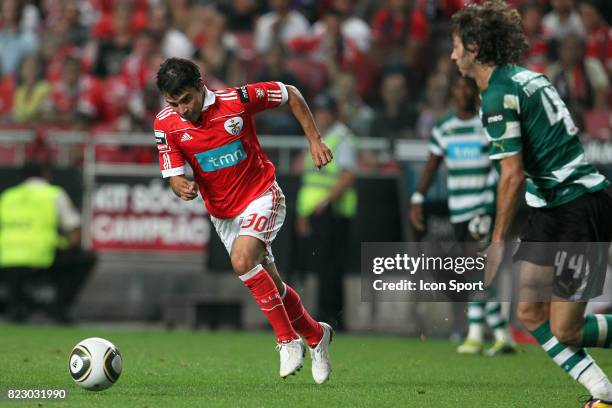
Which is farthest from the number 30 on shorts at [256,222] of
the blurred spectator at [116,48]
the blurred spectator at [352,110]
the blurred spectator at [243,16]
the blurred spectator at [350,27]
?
the blurred spectator at [243,16]

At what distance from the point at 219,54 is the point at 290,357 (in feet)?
31.2

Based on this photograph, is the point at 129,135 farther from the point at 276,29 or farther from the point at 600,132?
the point at 600,132

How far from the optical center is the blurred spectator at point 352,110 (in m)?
16.0

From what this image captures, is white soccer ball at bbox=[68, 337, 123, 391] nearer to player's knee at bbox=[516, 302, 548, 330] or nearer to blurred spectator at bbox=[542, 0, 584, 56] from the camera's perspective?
player's knee at bbox=[516, 302, 548, 330]

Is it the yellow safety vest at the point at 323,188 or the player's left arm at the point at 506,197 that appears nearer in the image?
the player's left arm at the point at 506,197

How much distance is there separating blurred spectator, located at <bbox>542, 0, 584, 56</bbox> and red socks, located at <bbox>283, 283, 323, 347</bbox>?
9.19 meters

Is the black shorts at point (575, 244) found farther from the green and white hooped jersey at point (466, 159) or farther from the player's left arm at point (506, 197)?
the green and white hooped jersey at point (466, 159)

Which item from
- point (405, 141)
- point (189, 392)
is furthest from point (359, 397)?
point (405, 141)

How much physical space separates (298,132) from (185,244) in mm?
2062

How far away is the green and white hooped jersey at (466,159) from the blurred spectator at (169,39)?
6.80 m

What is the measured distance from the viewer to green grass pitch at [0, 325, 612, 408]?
7395 mm

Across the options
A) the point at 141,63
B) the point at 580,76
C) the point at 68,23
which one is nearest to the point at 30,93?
the point at 141,63

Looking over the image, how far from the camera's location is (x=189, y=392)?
304 inches

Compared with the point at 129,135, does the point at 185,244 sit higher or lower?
lower
